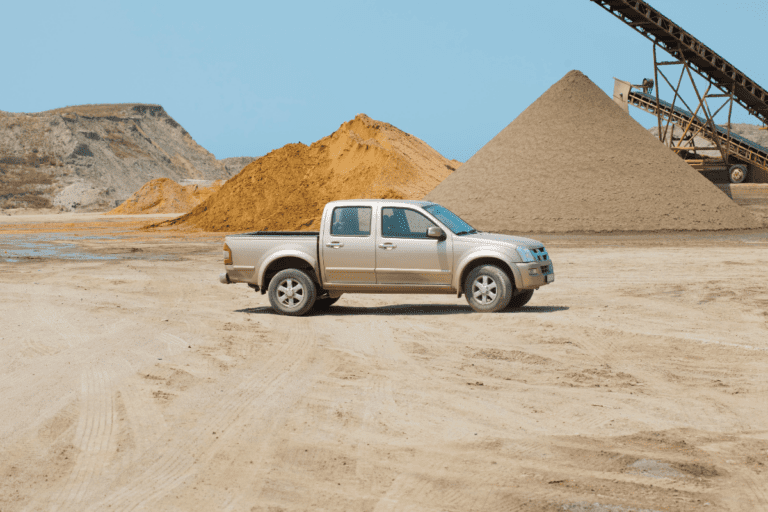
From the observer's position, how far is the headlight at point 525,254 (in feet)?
37.7

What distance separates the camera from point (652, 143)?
36.4 m

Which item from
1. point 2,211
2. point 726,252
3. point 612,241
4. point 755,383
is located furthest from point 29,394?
point 2,211

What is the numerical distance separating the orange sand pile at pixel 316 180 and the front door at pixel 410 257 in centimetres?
3273

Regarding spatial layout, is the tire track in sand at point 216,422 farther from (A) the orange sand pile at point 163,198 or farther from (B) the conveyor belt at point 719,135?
(A) the orange sand pile at point 163,198

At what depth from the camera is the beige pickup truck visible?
11.6 m

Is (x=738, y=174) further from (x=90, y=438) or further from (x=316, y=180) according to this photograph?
(x=90, y=438)

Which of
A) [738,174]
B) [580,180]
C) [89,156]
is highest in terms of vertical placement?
[89,156]

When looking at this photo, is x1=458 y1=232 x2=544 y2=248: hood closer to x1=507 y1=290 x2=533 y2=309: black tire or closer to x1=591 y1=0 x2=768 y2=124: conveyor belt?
x1=507 y1=290 x2=533 y2=309: black tire

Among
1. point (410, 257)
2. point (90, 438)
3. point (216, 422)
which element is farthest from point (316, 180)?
point (90, 438)

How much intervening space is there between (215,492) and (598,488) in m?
2.24

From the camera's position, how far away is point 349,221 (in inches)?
473

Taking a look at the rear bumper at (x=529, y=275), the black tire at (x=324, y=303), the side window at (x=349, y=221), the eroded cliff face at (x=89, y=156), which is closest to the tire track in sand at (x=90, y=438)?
the side window at (x=349, y=221)

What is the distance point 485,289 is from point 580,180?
958 inches

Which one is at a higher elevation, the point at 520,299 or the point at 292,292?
the point at 292,292
